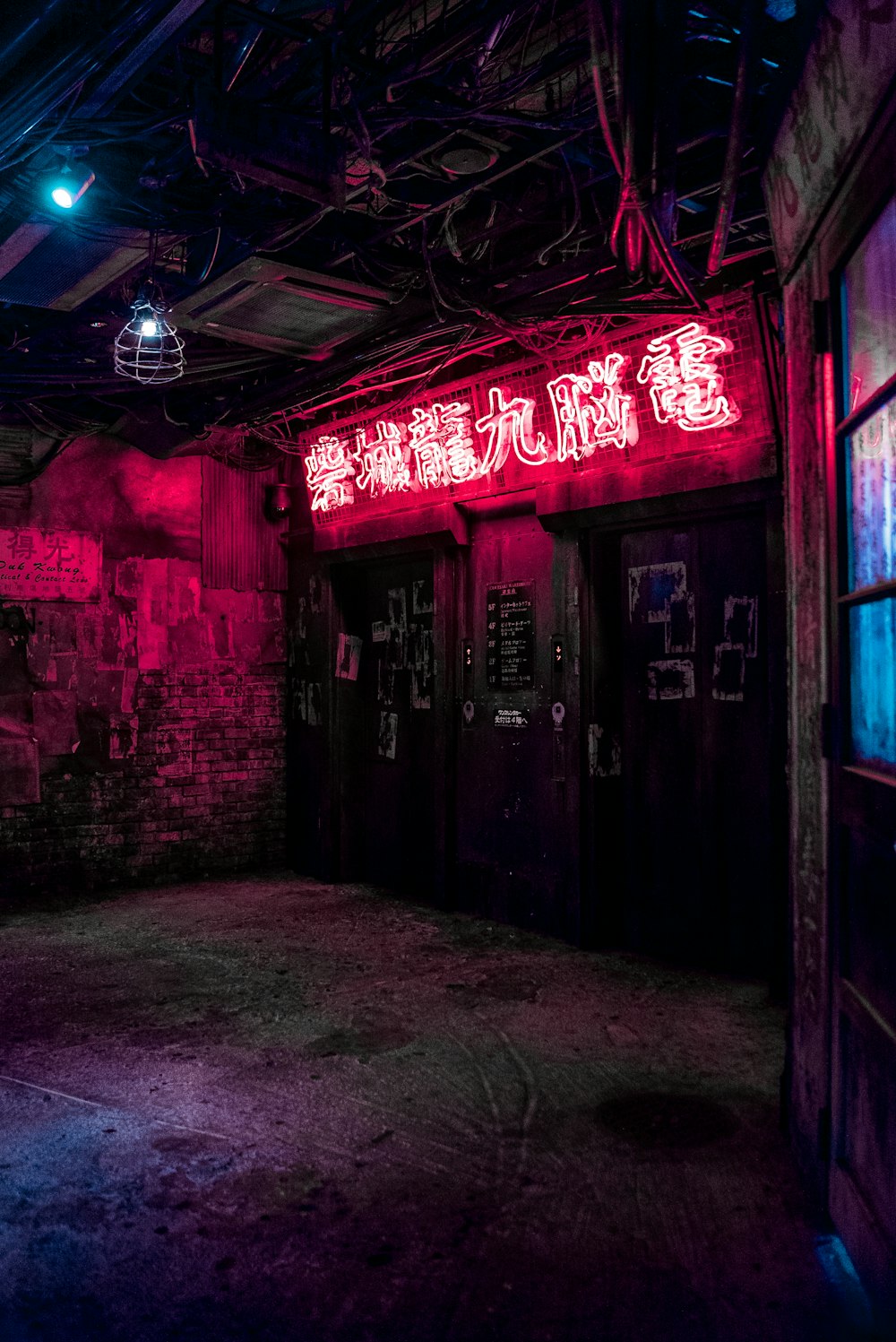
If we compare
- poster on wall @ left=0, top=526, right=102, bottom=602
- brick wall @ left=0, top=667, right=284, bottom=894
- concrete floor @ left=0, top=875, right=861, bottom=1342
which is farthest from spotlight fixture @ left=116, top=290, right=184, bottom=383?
concrete floor @ left=0, top=875, right=861, bottom=1342

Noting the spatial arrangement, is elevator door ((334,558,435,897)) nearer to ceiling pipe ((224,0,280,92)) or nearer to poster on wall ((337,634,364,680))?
poster on wall ((337,634,364,680))

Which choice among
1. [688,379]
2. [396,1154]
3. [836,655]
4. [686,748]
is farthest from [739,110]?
[396,1154]

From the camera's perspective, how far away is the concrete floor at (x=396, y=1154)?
2801 millimetres

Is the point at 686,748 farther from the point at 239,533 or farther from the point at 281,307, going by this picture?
the point at 239,533

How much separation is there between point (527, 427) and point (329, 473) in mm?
2481

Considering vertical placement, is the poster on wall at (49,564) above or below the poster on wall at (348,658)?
above

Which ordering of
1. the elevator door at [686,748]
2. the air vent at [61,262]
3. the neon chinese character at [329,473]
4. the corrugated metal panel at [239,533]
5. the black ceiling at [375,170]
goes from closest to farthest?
the black ceiling at [375,170], the air vent at [61,262], the elevator door at [686,748], the neon chinese character at [329,473], the corrugated metal panel at [239,533]

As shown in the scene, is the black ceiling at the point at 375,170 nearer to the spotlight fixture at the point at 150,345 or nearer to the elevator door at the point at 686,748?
the spotlight fixture at the point at 150,345

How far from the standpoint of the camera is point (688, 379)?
5555mm

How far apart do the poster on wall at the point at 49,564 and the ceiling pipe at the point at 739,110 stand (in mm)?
6108

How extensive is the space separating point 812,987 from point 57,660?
6841 millimetres

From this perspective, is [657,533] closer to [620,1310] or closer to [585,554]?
[585,554]

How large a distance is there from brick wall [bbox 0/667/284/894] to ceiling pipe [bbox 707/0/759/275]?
6303mm

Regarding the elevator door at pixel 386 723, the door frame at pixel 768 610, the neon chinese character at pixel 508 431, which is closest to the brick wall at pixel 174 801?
the elevator door at pixel 386 723
